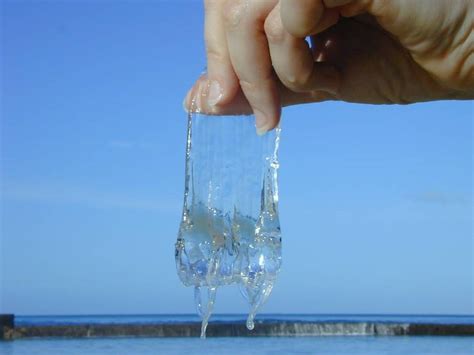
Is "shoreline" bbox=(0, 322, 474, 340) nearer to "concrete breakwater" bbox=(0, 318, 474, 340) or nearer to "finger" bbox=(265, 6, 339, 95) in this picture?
"concrete breakwater" bbox=(0, 318, 474, 340)

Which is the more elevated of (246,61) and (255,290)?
(246,61)

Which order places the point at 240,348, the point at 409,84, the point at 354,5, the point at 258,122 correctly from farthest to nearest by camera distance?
the point at 240,348 → the point at 409,84 → the point at 258,122 → the point at 354,5

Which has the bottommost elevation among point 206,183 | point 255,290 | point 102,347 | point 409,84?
point 102,347

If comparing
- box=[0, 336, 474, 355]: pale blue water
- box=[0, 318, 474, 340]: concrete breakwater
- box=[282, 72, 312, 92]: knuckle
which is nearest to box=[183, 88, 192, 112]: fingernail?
box=[282, 72, 312, 92]: knuckle

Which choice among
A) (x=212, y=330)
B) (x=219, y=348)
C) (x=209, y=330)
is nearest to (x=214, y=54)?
(x=219, y=348)

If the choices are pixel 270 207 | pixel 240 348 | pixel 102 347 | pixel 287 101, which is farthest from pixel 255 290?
pixel 102 347

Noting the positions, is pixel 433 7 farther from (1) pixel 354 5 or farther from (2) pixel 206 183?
(2) pixel 206 183

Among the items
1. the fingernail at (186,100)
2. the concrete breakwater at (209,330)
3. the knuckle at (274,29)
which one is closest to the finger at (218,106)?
the fingernail at (186,100)
